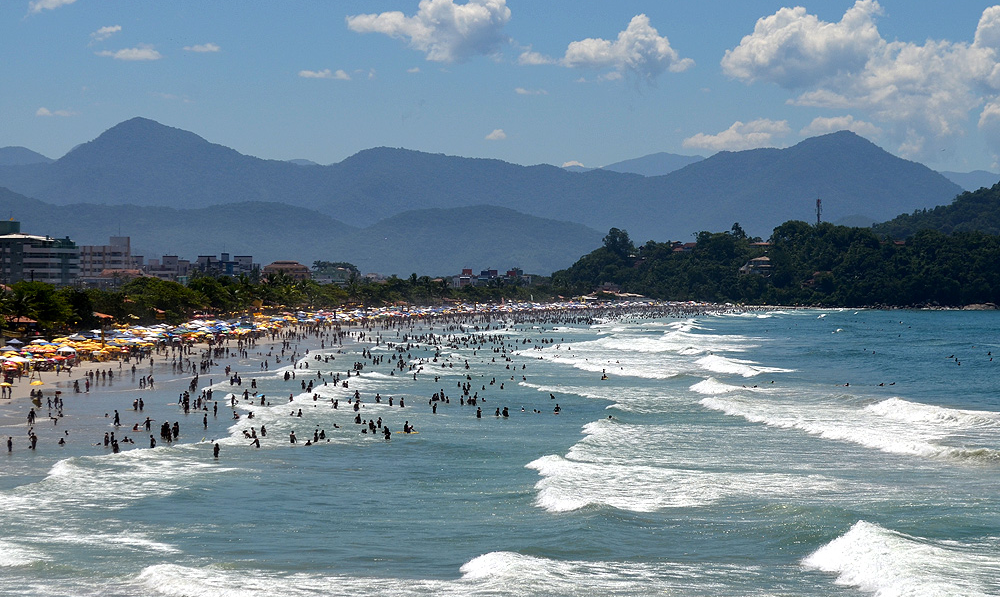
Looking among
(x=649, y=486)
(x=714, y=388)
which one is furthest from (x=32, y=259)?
(x=649, y=486)

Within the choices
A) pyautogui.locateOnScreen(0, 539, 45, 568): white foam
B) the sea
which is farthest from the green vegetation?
pyautogui.locateOnScreen(0, 539, 45, 568): white foam

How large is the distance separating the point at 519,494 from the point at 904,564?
1266cm

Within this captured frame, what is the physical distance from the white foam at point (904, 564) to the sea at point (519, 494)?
0.26 feet

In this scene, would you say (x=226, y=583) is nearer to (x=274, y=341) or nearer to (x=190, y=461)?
(x=190, y=461)

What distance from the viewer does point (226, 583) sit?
2325cm

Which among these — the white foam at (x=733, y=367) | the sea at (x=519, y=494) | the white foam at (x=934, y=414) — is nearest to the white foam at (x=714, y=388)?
the sea at (x=519, y=494)

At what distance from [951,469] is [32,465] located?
3472 centimetres

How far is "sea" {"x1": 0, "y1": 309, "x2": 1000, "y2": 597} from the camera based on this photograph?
24.0 metres

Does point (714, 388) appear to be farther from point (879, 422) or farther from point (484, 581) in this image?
point (484, 581)

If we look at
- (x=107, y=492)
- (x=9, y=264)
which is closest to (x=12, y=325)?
(x=107, y=492)

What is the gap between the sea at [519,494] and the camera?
78.6 ft

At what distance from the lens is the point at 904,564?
947 inches

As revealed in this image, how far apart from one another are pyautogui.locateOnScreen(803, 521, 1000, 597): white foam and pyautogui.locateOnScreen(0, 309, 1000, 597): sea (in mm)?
79

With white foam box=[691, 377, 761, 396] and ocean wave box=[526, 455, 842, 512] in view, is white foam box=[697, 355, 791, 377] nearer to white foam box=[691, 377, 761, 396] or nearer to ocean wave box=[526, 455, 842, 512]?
white foam box=[691, 377, 761, 396]
